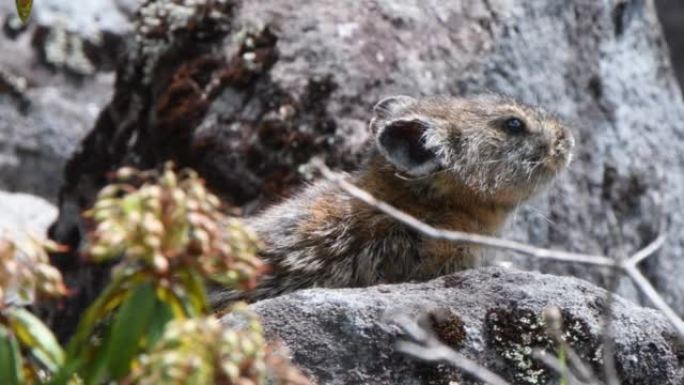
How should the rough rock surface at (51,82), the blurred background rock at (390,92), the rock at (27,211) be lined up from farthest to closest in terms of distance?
the rough rock surface at (51,82) → the rock at (27,211) → the blurred background rock at (390,92)

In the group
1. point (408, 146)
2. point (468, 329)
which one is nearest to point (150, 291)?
point (468, 329)

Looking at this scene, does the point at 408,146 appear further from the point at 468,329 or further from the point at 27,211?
the point at 27,211

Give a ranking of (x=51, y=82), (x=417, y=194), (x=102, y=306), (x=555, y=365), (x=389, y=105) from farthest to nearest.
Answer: (x=51, y=82), (x=389, y=105), (x=417, y=194), (x=555, y=365), (x=102, y=306)

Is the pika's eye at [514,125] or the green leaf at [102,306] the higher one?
the pika's eye at [514,125]

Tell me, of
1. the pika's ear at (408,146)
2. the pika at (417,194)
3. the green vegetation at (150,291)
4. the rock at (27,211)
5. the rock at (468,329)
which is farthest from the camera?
the rock at (27,211)

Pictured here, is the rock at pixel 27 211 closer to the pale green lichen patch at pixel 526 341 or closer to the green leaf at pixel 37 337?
the pale green lichen patch at pixel 526 341

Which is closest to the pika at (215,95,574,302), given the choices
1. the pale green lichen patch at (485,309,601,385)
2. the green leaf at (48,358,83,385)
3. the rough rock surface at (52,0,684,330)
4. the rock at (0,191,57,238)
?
the rough rock surface at (52,0,684,330)

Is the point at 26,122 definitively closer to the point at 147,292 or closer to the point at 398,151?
the point at 398,151

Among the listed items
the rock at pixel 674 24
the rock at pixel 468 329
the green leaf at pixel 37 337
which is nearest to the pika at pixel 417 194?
the rock at pixel 468 329
